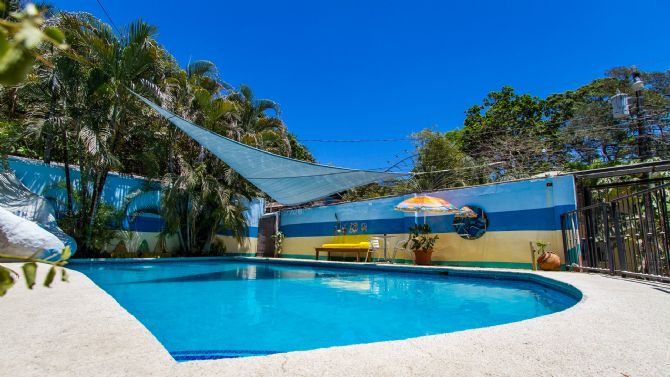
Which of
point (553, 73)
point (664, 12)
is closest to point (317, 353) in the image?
Result: point (664, 12)

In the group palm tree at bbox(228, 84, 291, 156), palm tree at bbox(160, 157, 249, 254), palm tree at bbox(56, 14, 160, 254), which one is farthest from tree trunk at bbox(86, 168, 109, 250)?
palm tree at bbox(228, 84, 291, 156)

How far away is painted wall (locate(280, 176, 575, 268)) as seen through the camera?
23.2 feet

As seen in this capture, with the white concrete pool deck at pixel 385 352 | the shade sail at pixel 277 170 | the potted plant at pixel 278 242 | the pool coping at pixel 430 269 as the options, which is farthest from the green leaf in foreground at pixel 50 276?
the potted plant at pixel 278 242

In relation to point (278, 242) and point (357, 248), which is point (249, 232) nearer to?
point (278, 242)

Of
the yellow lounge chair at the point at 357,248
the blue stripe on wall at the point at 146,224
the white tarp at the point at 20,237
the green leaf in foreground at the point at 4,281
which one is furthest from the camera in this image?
the blue stripe on wall at the point at 146,224

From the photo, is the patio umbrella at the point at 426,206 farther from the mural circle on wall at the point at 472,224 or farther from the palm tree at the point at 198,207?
the palm tree at the point at 198,207

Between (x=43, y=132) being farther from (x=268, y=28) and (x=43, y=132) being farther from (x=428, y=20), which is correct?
(x=428, y=20)

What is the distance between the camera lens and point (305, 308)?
4207 millimetres

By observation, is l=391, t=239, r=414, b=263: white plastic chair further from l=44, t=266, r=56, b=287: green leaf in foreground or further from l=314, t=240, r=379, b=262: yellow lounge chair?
l=44, t=266, r=56, b=287: green leaf in foreground

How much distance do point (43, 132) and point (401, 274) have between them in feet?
26.3

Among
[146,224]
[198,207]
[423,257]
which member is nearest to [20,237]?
[198,207]

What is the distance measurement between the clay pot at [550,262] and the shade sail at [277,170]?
2.89 m

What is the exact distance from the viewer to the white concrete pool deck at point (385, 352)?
1444 millimetres

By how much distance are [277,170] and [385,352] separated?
4939mm
